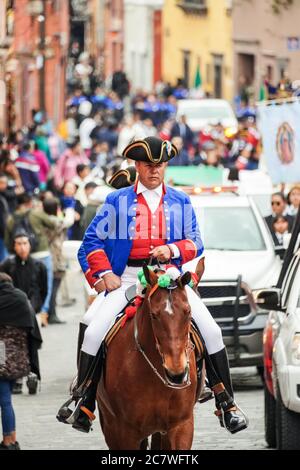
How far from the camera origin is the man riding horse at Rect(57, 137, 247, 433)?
12062 millimetres

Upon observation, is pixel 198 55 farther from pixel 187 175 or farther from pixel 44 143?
pixel 187 175

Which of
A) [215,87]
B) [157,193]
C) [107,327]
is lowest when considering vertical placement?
[215,87]

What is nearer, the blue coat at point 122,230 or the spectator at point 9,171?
the blue coat at point 122,230

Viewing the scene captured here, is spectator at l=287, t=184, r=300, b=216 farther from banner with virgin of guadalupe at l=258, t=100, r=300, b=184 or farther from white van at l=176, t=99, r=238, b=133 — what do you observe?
white van at l=176, t=99, r=238, b=133

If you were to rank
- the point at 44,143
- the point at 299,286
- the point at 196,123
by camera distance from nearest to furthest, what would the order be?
1. the point at 299,286
2. the point at 44,143
3. the point at 196,123

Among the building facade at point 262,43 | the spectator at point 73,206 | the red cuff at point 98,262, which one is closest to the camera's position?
the red cuff at point 98,262

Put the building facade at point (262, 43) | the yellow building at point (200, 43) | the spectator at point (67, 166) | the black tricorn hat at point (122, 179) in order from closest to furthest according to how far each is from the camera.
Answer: the black tricorn hat at point (122, 179) → the spectator at point (67, 166) → the building facade at point (262, 43) → the yellow building at point (200, 43)

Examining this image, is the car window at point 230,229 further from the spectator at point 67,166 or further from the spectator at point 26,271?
the spectator at point 67,166

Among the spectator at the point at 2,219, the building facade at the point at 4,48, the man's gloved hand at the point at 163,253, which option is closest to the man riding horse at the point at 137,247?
the man's gloved hand at the point at 163,253

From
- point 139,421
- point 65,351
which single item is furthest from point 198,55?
point 139,421

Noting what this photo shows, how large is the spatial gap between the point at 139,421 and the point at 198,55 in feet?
209

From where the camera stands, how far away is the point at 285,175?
2512 cm

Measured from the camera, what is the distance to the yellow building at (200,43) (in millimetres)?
70375

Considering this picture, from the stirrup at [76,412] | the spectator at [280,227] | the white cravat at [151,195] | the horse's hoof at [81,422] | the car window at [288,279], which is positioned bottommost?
the spectator at [280,227]
